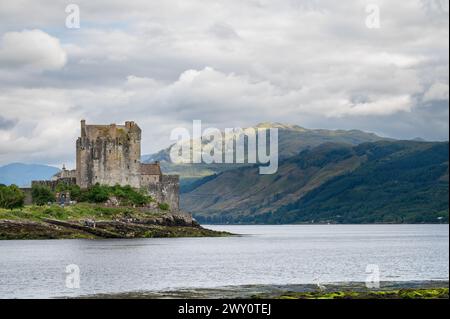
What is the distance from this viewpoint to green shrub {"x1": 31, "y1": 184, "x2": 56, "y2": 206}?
12769 cm

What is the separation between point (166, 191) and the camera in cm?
14100

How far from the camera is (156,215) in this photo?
433ft

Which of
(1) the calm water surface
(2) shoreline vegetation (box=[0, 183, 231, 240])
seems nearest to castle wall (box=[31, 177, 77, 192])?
(2) shoreline vegetation (box=[0, 183, 231, 240])

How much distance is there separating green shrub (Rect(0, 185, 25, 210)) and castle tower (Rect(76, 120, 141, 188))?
500 inches

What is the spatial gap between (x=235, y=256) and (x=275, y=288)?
44.2 metres

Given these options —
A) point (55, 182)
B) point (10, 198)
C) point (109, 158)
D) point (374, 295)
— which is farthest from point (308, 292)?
point (55, 182)

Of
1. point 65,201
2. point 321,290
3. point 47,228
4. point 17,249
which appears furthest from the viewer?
point 65,201

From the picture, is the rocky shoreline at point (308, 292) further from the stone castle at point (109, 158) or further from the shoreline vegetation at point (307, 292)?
the stone castle at point (109, 158)

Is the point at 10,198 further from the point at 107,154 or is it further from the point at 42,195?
the point at 107,154

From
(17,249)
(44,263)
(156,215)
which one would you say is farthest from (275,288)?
(156,215)

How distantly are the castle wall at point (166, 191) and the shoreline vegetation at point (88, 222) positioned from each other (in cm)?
238

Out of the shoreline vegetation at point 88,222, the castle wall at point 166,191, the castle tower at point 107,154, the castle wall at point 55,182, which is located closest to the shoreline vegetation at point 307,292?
the shoreline vegetation at point 88,222

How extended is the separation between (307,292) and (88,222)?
80.2m
